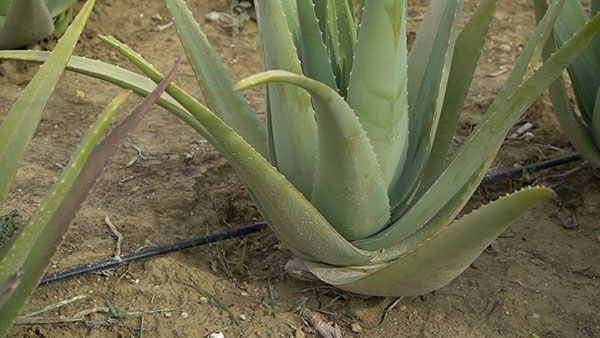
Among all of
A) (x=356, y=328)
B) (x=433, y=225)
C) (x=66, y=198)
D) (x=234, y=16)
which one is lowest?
(x=234, y=16)

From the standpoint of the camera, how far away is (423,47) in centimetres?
166

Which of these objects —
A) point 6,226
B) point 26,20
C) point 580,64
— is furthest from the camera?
point 26,20

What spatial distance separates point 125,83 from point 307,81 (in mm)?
463

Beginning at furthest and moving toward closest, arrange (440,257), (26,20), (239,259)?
(26,20)
(239,259)
(440,257)

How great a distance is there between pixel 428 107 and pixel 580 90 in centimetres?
67

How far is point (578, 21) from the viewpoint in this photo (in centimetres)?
207

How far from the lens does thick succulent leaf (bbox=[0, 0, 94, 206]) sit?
3.77 ft

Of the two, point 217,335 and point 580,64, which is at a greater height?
point 580,64

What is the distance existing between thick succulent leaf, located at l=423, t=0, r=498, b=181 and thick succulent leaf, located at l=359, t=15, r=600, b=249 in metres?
0.21

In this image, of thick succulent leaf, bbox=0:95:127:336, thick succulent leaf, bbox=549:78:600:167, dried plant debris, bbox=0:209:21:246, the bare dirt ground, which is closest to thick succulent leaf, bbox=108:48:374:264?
the bare dirt ground

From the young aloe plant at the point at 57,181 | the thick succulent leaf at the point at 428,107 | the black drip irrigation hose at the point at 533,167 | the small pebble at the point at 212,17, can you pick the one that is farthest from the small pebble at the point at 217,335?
the small pebble at the point at 212,17

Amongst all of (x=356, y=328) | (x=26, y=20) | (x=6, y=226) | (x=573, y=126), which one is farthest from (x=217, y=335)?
(x=26, y=20)

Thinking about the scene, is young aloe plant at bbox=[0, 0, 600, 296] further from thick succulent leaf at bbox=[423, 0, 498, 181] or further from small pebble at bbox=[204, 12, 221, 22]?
small pebble at bbox=[204, 12, 221, 22]

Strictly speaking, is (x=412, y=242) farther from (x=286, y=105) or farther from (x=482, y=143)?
(x=286, y=105)
